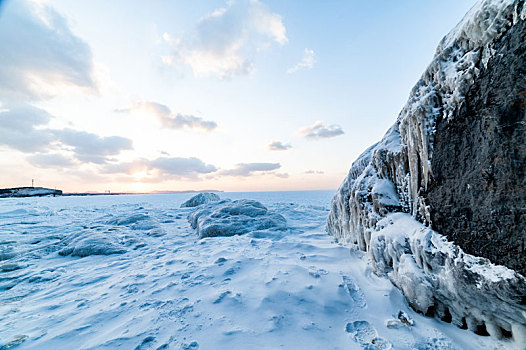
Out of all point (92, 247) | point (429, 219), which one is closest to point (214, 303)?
point (429, 219)

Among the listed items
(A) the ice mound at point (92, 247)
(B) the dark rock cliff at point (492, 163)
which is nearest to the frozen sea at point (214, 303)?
(A) the ice mound at point (92, 247)

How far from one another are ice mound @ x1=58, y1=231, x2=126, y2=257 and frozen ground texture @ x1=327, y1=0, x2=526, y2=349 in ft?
22.0

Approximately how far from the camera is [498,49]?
2.08 m

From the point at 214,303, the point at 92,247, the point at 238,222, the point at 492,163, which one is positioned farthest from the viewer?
the point at 238,222

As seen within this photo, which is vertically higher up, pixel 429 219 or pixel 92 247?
pixel 429 219

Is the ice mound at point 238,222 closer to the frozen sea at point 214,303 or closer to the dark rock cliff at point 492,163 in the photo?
the frozen sea at point 214,303

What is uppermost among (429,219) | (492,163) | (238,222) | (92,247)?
(492,163)

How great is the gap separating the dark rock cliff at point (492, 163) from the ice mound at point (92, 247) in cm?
743

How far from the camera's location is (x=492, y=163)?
6.89 ft

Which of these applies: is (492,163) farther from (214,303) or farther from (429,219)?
(214,303)

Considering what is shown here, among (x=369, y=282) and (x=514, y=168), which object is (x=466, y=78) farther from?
(x=369, y=282)

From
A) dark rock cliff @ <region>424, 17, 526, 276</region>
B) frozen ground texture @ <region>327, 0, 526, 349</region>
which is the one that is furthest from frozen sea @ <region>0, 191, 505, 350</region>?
dark rock cliff @ <region>424, 17, 526, 276</region>

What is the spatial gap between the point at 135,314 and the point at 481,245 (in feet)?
13.9

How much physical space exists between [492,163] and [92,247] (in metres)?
8.44
